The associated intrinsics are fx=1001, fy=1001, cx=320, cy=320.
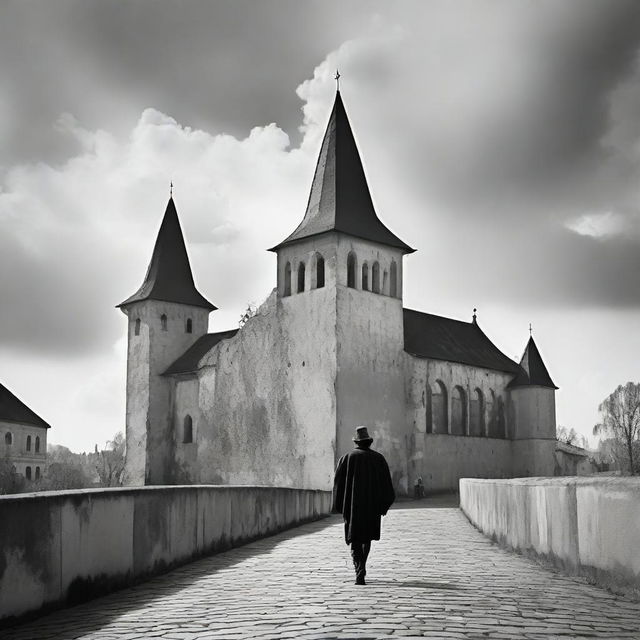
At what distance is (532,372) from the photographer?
5769 cm

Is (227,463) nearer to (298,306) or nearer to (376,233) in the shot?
(298,306)

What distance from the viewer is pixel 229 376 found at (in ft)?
161

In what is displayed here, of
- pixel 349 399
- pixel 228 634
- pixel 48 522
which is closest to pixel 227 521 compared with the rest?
pixel 48 522

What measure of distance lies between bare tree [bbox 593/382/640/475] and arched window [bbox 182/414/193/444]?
4660 cm

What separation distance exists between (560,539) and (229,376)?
3870cm

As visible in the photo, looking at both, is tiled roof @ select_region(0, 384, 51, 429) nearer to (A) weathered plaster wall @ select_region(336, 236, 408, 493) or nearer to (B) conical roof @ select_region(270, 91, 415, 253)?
(B) conical roof @ select_region(270, 91, 415, 253)

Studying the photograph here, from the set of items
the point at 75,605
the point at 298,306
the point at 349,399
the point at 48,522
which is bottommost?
the point at 75,605

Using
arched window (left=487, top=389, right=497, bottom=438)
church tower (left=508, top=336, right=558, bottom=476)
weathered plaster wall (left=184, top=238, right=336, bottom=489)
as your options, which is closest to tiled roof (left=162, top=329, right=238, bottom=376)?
weathered plaster wall (left=184, top=238, right=336, bottom=489)

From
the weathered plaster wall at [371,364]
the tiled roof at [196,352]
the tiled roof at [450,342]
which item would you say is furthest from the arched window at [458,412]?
the tiled roof at [196,352]

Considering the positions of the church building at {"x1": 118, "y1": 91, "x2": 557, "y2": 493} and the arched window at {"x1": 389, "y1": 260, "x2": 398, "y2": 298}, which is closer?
the church building at {"x1": 118, "y1": 91, "x2": 557, "y2": 493}

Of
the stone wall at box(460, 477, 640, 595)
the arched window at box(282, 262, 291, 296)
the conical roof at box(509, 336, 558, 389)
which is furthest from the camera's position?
the conical roof at box(509, 336, 558, 389)

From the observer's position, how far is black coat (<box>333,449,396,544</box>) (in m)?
10.8

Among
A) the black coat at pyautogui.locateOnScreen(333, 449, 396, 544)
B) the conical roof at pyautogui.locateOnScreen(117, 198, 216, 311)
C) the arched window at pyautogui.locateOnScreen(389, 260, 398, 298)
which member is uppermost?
the conical roof at pyautogui.locateOnScreen(117, 198, 216, 311)

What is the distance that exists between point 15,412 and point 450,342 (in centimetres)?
4496
